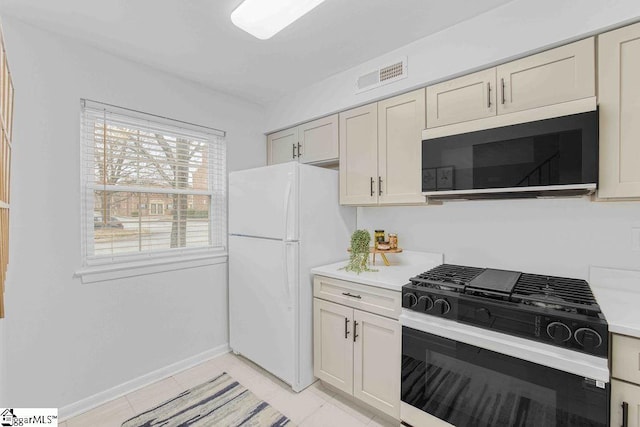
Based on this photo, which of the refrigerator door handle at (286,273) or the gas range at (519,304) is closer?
the gas range at (519,304)

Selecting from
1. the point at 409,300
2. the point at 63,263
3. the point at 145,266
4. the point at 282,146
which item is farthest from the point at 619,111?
the point at 63,263

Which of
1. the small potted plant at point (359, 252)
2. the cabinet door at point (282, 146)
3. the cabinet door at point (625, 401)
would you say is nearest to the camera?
the cabinet door at point (625, 401)

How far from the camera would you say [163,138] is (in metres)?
2.48

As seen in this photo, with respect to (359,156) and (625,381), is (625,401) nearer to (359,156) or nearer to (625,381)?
(625,381)

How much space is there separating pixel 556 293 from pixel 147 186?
2756mm

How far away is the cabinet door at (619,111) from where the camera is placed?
4.59ft

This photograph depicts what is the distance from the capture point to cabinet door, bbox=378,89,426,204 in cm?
206

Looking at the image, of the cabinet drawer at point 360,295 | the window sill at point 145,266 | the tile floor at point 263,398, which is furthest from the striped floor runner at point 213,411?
the window sill at point 145,266

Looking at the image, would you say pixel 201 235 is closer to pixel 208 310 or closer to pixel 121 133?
pixel 208 310

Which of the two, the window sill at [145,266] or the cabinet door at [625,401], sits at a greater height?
the window sill at [145,266]

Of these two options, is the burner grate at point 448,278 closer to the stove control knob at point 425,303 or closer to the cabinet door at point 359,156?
the stove control knob at point 425,303

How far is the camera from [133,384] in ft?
7.43

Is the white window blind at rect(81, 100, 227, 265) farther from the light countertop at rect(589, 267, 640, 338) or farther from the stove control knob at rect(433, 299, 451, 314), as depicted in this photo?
the light countertop at rect(589, 267, 640, 338)

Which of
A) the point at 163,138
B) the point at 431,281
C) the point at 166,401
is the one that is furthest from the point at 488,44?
the point at 166,401
